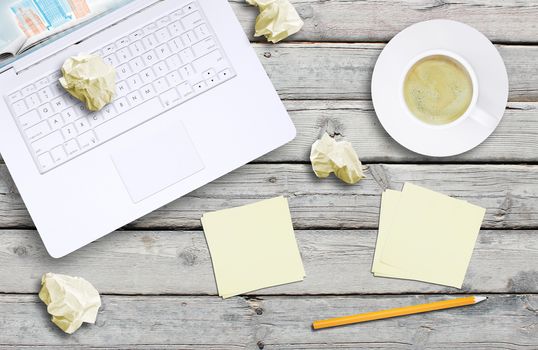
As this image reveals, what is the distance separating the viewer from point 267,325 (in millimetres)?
962

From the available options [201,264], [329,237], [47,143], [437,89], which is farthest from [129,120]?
[437,89]

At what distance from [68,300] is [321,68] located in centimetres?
49

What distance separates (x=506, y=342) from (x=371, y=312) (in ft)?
0.69

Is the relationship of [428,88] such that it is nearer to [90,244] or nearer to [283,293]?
[283,293]

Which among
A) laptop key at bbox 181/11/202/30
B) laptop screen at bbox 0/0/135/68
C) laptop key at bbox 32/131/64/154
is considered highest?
laptop screen at bbox 0/0/135/68

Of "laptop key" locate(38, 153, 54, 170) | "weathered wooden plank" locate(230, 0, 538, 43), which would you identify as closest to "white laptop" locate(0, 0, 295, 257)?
"laptop key" locate(38, 153, 54, 170)

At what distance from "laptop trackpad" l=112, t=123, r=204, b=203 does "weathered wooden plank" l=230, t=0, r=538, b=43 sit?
9.1 inches

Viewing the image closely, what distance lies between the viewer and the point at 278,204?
96 cm

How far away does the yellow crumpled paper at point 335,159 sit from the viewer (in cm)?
94

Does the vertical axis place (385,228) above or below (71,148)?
below

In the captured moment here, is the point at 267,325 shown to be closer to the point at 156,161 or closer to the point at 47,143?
the point at 156,161

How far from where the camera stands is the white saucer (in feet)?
3.10

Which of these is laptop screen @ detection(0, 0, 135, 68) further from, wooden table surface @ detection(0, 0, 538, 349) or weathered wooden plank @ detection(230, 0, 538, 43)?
weathered wooden plank @ detection(230, 0, 538, 43)

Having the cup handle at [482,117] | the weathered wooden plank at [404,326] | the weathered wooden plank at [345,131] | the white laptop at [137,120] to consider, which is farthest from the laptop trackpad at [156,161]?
the cup handle at [482,117]
